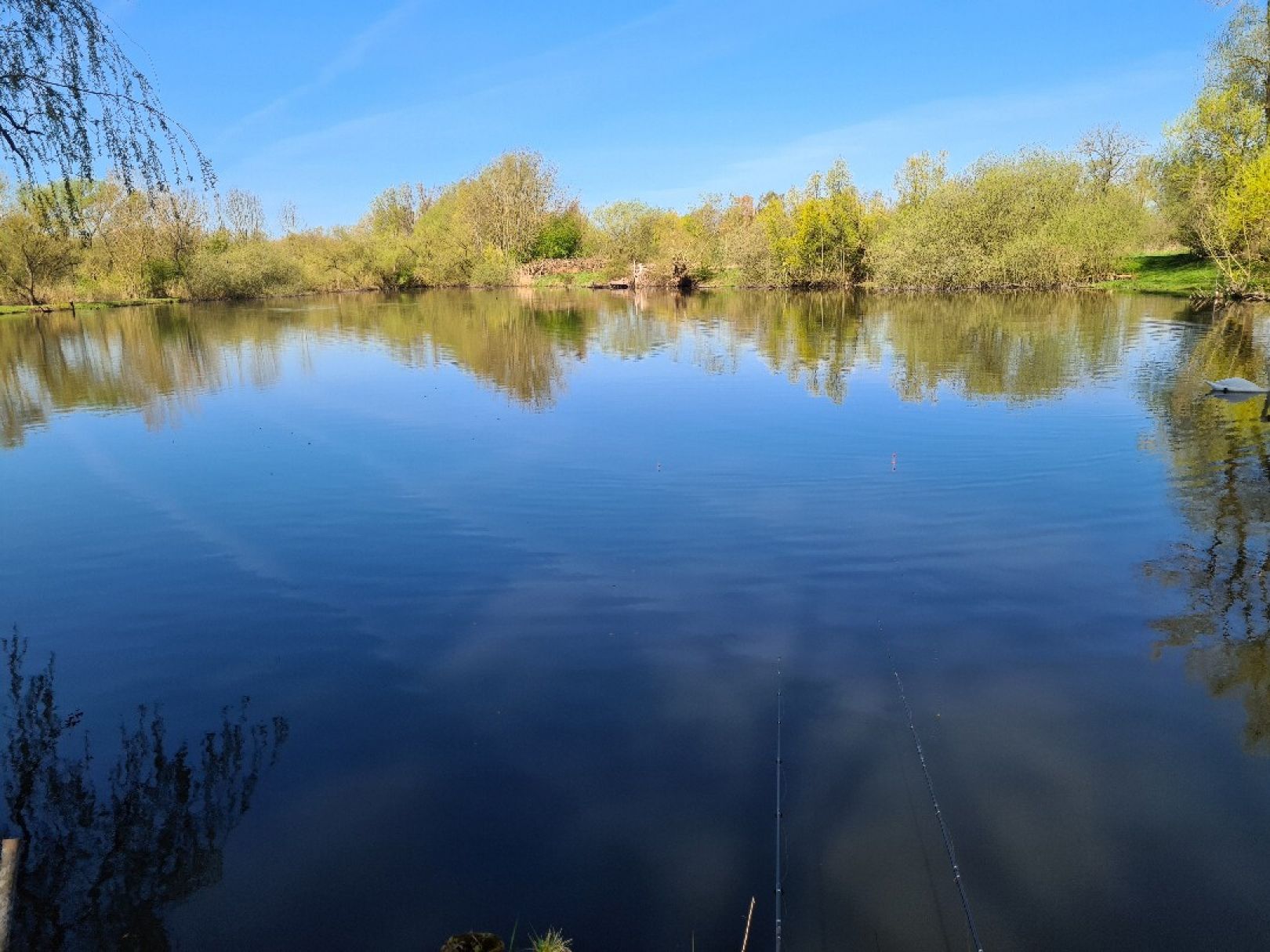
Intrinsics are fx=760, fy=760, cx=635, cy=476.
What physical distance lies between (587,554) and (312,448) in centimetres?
791

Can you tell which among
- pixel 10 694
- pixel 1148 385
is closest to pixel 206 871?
pixel 10 694

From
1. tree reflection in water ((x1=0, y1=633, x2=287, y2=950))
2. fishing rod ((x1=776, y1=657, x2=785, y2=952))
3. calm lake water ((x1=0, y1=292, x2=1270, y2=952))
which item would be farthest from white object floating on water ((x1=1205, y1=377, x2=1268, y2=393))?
tree reflection in water ((x1=0, y1=633, x2=287, y2=950))

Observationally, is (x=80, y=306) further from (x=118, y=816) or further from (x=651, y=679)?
(x=651, y=679)

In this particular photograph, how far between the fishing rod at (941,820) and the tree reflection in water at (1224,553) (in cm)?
224

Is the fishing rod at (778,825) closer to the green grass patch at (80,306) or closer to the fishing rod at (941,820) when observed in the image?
the fishing rod at (941,820)

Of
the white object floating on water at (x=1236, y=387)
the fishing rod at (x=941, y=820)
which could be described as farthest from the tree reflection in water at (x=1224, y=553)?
the fishing rod at (x=941, y=820)

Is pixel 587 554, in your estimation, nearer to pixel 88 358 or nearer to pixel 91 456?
pixel 91 456

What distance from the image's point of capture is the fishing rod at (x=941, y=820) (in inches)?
153

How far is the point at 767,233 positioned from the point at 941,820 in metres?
73.4

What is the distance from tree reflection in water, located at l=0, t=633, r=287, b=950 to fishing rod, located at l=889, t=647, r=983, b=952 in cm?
350

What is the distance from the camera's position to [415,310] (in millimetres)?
54062

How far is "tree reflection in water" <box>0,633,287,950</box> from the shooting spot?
4129 millimetres

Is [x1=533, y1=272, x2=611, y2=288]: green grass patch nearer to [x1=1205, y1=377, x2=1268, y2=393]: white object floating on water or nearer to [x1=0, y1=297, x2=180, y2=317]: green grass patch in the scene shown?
[x1=0, y1=297, x2=180, y2=317]: green grass patch

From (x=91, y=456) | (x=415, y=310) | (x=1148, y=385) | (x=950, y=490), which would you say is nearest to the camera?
(x=950, y=490)
